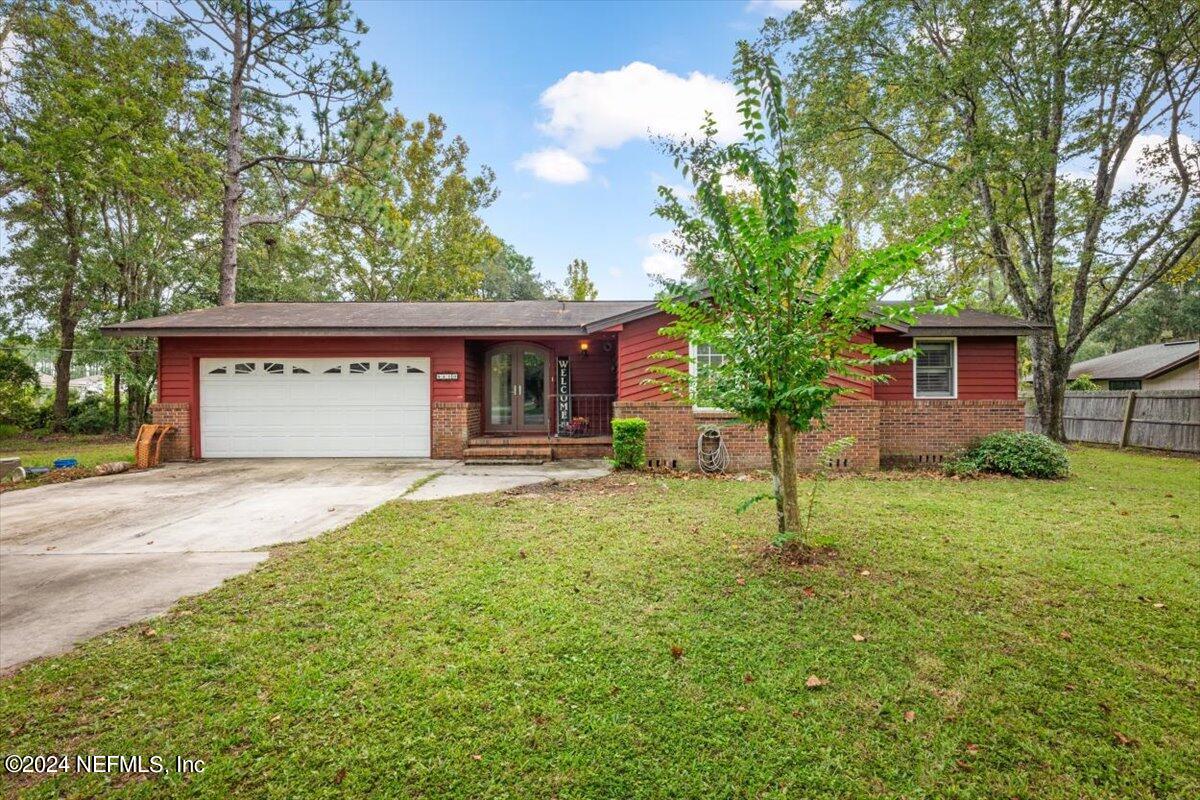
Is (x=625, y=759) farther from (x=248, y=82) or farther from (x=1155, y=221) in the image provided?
(x=248, y=82)

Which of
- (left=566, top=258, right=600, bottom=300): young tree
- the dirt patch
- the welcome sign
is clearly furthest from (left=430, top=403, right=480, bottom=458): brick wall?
(left=566, top=258, right=600, bottom=300): young tree

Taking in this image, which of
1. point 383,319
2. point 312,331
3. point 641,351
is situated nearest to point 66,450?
point 312,331

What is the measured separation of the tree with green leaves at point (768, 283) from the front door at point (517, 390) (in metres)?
8.05

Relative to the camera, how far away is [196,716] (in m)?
2.21

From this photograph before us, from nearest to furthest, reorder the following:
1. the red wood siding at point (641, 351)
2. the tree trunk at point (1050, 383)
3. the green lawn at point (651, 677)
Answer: the green lawn at point (651, 677), the red wood siding at point (641, 351), the tree trunk at point (1050, 383)

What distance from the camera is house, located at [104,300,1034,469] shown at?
948cm

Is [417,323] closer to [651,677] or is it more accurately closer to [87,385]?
[651,677]

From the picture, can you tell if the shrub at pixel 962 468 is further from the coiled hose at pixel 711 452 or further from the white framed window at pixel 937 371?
the coiled hose at pixel 711 452

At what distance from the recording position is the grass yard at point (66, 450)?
31.8 feet

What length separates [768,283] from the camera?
12.3 feet

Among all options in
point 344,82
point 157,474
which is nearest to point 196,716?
point 157,474

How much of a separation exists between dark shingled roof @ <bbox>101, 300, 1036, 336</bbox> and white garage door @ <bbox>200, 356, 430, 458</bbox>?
798 mm

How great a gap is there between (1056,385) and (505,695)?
15695 millimetres

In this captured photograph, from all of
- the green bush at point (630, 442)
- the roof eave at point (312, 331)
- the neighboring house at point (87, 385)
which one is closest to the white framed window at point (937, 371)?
the green bush at point (630, 442)
